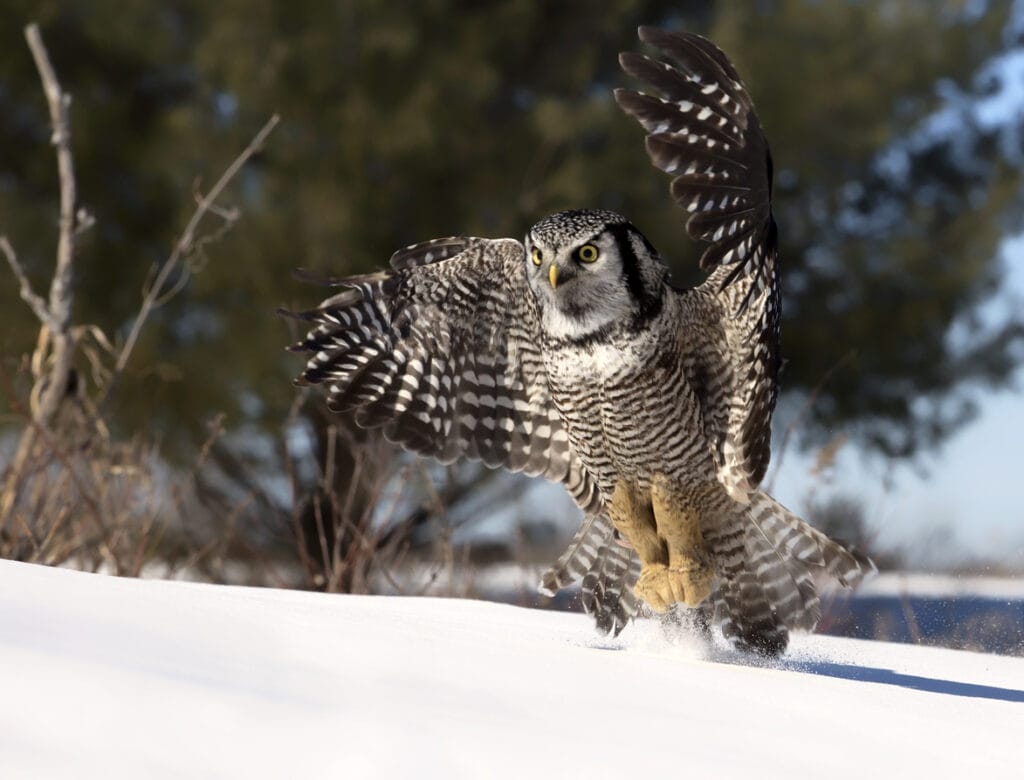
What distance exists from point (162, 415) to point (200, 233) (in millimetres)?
1493

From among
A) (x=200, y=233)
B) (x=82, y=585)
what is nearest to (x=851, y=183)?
(x=200, y=233)

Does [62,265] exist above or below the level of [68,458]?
above

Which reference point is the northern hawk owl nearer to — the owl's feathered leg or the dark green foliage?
the owl's feathered leg

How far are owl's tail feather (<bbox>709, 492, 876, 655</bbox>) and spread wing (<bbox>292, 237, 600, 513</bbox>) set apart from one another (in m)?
Answer: 0.49

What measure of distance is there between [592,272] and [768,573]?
1.12 metres

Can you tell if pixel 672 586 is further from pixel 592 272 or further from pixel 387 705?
pixel 387 705

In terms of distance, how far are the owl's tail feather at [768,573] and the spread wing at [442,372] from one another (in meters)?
0.49

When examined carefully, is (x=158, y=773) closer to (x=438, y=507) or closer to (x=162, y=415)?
(x=438, y=507)

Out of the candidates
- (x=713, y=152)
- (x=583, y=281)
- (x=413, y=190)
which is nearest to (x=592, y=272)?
(x=583, y=281)

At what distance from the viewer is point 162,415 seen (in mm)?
9852

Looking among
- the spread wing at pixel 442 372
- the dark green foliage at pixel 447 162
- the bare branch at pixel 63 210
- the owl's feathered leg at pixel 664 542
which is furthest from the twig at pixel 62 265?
the dark green foliage at pixel 447 162

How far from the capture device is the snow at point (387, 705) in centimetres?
210

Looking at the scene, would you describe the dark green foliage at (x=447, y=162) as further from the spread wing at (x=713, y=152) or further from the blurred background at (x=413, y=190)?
the spread wing at (x=713, y=152)

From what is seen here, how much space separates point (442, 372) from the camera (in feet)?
13.8
